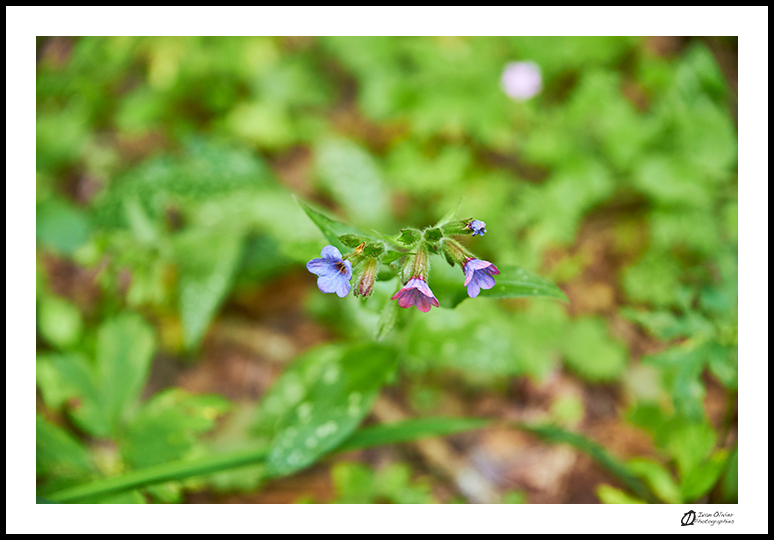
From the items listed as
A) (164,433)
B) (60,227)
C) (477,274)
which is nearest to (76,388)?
(164,433)

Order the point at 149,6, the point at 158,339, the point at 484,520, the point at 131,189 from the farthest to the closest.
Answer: the point at 158,339, the point at 131,189, the point at 149,6, the point at 484,520

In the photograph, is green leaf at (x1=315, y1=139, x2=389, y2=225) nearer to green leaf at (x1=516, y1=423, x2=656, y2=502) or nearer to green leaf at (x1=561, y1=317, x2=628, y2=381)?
green leaf at (x1=561, y1=317, x2=628, y2=381)

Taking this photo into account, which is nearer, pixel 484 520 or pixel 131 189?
pixel 484 520

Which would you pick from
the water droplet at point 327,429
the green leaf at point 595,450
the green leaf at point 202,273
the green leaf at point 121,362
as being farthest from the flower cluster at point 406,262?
the green leaf at point 121,362

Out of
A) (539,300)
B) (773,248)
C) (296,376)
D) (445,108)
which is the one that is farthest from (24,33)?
(773,248)

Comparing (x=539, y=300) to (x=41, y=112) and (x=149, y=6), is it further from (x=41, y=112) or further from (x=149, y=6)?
(x=41, y=112)

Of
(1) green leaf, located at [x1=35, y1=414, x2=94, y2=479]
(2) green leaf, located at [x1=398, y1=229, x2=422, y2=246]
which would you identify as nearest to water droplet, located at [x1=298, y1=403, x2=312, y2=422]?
(2) green leaf, located at [x1=398, y1=229, x2=422, y2=246]
